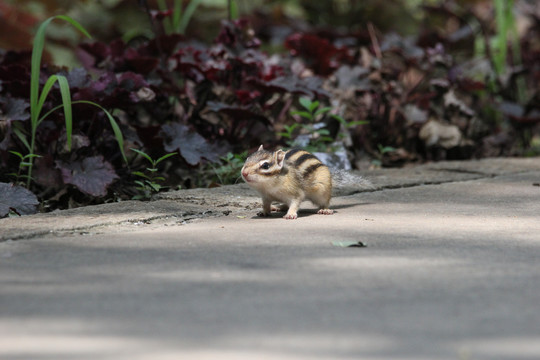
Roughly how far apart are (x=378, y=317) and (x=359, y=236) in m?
1.10

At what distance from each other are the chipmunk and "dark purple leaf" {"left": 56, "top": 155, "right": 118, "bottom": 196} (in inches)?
37.6

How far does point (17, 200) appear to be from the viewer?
394 cm

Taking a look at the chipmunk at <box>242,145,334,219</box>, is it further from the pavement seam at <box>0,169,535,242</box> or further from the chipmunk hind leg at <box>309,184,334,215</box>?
the pavement seam at <box>0,169,535,242</box>

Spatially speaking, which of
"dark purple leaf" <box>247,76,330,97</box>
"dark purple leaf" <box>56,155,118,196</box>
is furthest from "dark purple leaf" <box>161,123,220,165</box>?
"dark purple leaf" <box>247,76,330,97</box>

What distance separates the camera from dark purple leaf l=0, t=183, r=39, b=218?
3.91 meters

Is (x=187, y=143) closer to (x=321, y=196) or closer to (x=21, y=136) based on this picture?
(x=21, y=136)

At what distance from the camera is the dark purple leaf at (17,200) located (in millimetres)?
3906

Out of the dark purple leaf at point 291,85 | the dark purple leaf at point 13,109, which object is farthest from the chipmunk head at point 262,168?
the dark purple leaf at point 291,85

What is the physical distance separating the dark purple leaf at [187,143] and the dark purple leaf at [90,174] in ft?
1.64

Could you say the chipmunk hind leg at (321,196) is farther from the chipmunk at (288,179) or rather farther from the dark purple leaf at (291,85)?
the dark purple leaf at (291,85)

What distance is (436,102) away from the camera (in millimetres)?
6816

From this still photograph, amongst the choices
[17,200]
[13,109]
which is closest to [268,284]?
[17,200]

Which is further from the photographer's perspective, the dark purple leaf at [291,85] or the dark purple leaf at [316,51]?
the dark purple leaf at [316,51]

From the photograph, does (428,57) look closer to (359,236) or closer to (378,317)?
(359,236)
